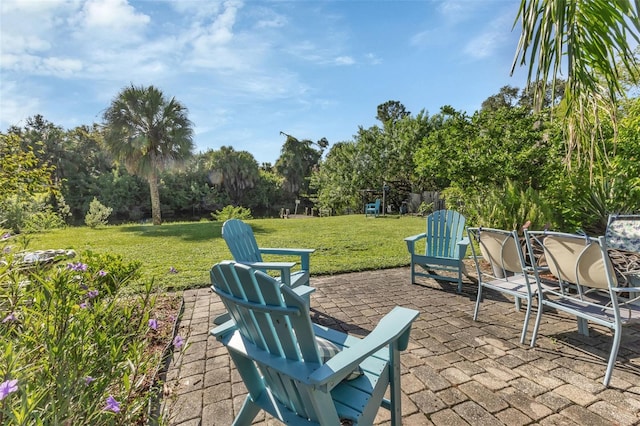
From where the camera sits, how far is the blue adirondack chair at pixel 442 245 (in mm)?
3688

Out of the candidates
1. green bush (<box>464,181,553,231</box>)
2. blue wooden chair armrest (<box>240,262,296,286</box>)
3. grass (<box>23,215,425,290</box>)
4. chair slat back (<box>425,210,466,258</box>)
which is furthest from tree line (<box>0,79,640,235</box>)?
blue wooden chair armrest (<box>240,262,296,286</box>)

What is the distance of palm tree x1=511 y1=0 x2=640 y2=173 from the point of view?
184 centimetres

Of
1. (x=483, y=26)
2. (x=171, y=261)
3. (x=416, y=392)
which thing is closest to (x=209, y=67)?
(x=171, y=261)

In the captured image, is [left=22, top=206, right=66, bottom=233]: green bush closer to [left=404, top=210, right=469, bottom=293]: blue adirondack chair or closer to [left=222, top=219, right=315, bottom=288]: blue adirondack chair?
[left=222, top=219, right=315, bottom=288]: blue adirondack chair

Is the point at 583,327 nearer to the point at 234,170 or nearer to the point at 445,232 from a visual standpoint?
the point at 445,232

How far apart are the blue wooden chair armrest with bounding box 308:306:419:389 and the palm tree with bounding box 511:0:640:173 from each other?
1889 mm

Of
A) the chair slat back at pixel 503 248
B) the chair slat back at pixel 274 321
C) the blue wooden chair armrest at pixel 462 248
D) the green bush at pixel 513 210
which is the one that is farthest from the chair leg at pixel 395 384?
the green bush at pixel 513 210

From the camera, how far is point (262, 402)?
1.41 m

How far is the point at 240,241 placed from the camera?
309 cm

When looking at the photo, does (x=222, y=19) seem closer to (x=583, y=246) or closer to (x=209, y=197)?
(x=583, y=246)

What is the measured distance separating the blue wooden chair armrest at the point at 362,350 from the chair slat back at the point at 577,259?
4.26 ft

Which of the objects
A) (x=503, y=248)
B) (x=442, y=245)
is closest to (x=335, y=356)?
(x=503, y=248)

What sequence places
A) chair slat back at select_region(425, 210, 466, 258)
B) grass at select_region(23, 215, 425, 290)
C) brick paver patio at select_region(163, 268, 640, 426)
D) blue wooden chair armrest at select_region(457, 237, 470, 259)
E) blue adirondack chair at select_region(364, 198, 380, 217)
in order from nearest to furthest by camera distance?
brick paver patio at select_region(163, 268, 640, 426), blue wooden chair armrest at select_region(457, 237, 470, 259), chair slat back at select_region(425, 210, 466, 258), grass at select_region(23, 215, 425, 290), blue adirondack chair at select_region(364, 198, 380, 217)

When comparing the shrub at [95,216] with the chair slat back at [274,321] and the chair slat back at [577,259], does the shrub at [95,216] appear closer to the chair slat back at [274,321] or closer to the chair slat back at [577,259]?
the chair slat back at [274,321]
